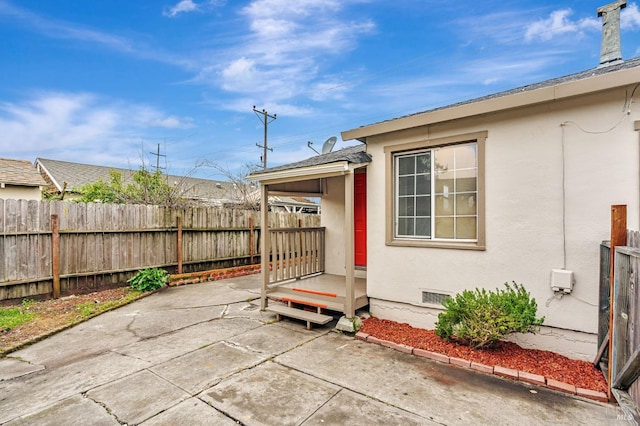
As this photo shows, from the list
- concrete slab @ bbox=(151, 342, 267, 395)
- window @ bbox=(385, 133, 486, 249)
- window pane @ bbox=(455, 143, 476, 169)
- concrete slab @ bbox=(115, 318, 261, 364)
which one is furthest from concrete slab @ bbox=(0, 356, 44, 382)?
window pane @ bbox=(455, 143, 476, 169)

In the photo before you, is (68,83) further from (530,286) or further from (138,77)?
(530,286)

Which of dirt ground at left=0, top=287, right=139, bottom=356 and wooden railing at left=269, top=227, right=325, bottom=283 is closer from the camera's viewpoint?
dirt ground at left=0, top=287, right=139, bottom=356

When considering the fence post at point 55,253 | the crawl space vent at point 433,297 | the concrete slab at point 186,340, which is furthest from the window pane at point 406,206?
the fence post at point 55,253

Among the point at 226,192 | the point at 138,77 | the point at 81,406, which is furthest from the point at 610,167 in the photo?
the point at 226,192

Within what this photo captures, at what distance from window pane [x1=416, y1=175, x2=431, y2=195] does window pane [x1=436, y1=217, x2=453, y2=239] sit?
0.45m

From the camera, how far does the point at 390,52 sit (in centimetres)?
1279

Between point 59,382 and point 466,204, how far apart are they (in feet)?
17.2

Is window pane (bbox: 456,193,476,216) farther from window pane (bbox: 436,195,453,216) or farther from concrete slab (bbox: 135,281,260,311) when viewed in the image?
concrete slab (bbox: 135,281,260,311)

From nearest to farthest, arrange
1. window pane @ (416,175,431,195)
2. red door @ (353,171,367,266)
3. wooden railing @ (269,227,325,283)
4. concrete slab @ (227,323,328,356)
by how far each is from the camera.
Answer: concrete slab @ (227,323,328,356), window pane @ (416,175,431,195), wooden railing @ (269,227,325,283), red door @ (353,171,367,266)

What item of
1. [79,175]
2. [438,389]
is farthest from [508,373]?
[79,175]

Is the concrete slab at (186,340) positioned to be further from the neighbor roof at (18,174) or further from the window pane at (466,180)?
the neighbor roof at (18,174)

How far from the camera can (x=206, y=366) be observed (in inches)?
134

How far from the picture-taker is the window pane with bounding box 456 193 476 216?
4.13 m

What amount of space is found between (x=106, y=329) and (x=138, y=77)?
42.8 feet
